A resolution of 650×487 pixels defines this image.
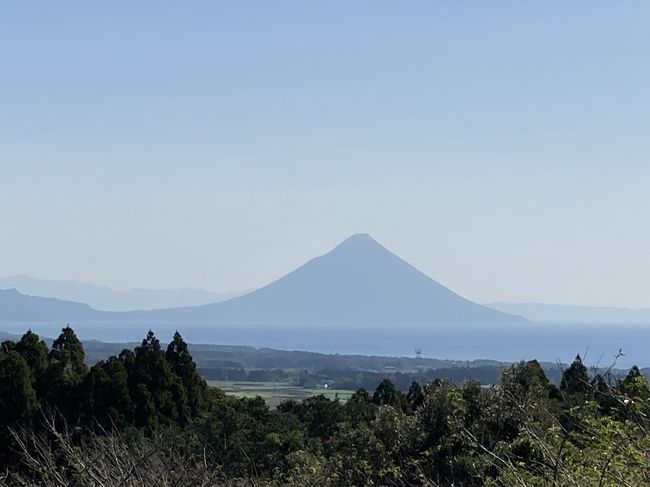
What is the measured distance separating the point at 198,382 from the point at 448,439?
11.6 m

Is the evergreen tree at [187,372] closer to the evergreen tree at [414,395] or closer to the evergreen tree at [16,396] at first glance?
the evergreen tree at [16,396]

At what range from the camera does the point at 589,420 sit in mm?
10078

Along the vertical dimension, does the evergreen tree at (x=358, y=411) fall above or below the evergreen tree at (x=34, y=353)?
below

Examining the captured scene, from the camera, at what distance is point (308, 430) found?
1978 centimetres

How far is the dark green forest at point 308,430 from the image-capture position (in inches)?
347

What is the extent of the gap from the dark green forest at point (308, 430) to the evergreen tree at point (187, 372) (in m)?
0.03

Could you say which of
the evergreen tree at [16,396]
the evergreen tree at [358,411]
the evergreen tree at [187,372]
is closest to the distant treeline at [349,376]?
the evergreen tree at [187,372]

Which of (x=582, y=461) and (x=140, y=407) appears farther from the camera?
(x=140, y=407)

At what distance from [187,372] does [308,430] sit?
5.66 m

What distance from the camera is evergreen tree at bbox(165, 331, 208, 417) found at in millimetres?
23734

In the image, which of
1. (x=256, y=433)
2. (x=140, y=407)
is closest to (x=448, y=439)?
(x=256, y=433)

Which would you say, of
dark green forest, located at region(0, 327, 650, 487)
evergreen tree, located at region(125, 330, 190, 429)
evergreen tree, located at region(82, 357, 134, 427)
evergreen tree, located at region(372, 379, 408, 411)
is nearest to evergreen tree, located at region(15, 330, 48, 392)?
dark green forest, located at region(0, 327, 650, 487)

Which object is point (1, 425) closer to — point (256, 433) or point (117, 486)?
point (256, 433)

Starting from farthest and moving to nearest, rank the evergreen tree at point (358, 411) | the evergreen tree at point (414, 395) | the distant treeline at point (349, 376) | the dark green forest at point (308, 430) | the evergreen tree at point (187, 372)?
the distant treeline at point (349, 376) < the evergreen tree at point (187, 372) < the evergreen tree at point (414, 395) < the evergreen tree at point (358, 411) < the dark green forest at point (308, 430)
